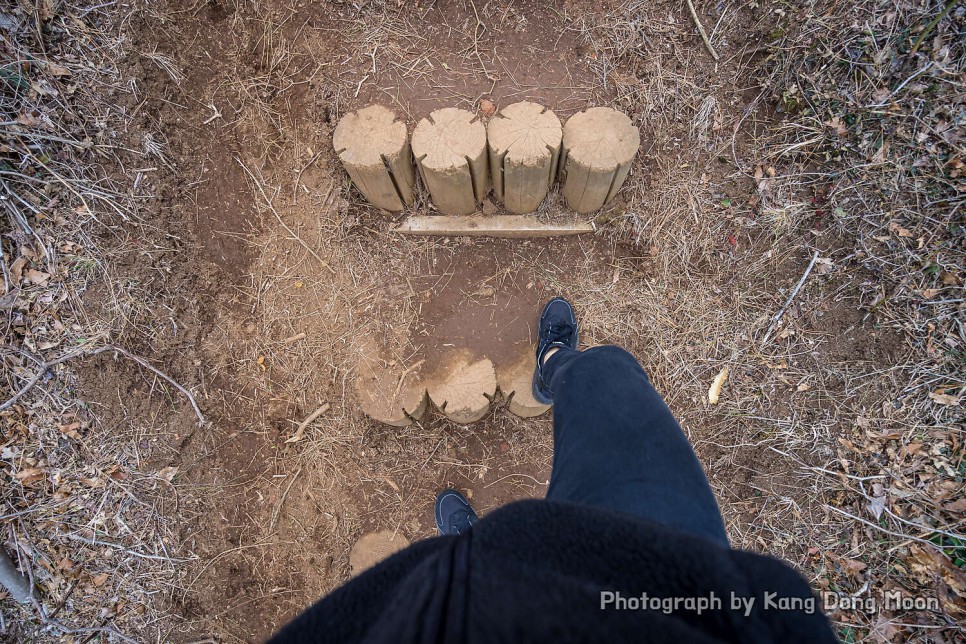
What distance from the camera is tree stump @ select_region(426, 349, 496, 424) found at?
101 inches

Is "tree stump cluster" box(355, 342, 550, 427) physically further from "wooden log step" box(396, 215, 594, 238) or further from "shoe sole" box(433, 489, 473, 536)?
"wooden log step" box(396, 215, 594, 238)

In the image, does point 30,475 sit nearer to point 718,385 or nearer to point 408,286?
point 408,286

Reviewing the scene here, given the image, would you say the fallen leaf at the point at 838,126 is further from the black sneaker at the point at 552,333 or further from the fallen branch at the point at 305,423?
the fallen branch at the point at 305,423

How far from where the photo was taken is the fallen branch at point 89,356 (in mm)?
2418

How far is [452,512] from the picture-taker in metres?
2.79

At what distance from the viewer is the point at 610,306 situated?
9.57 feet

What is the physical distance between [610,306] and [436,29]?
2083 mm

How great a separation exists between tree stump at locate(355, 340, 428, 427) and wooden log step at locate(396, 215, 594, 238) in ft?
2.84


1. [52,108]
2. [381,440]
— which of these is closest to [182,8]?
[52,108]

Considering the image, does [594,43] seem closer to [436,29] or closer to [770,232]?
[436,29]

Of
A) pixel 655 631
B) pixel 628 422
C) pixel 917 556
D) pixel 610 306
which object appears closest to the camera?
pixel 655 631

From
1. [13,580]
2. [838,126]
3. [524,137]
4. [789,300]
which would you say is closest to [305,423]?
[13,580]

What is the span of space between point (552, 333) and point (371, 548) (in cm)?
180

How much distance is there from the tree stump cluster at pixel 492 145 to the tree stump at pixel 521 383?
108 centimetres
